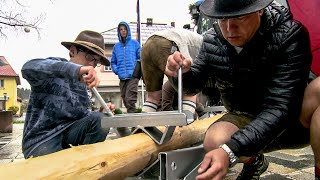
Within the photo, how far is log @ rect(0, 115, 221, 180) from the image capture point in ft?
4.28

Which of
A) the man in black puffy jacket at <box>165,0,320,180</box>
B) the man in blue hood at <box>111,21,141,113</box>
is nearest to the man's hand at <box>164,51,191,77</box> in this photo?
the man in black puffy jacket at <box>165,0,320,180</box>

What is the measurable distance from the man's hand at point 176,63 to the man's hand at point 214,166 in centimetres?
59

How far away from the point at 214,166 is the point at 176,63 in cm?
68

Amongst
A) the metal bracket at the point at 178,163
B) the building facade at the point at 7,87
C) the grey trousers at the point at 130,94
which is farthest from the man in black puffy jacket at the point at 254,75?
the building facade at the point at 7,87

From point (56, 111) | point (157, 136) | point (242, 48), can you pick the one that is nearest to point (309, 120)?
point (242, 48)

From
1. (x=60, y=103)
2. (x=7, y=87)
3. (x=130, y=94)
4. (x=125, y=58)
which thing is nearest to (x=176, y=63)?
(x=60, y=103)

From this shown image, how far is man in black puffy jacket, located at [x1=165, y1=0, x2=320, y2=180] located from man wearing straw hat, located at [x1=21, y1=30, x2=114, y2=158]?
2.74 feet

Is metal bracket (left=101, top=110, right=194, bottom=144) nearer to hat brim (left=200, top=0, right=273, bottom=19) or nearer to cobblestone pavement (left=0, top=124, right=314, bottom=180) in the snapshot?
hat brim (left=200, top=0, right=273, bottom=19)

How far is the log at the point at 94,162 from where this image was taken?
4.28 feet

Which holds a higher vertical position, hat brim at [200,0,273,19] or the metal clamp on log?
hat brim at [200,0,273,19]

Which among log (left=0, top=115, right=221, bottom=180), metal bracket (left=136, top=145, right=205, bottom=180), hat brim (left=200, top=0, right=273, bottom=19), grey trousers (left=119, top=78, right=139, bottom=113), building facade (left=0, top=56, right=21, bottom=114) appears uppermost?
hat brim (left=200, top=0, right=273, bottom=19)

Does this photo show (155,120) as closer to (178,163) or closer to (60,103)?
(178,163)

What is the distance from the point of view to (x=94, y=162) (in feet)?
4.96

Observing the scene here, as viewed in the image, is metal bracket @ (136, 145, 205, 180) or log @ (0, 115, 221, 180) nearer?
log @ (0, 115, 221, 180)
